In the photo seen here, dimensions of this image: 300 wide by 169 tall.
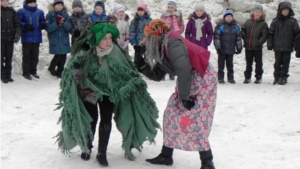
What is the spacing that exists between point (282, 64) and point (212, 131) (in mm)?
3833

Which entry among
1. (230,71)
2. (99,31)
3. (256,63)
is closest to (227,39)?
(230,71)

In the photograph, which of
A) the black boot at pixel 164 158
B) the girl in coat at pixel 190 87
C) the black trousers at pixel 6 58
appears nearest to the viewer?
the girl in coat at pixel 190 87

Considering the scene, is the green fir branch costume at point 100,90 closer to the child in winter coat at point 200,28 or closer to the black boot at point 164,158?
the black boot at point 164,158

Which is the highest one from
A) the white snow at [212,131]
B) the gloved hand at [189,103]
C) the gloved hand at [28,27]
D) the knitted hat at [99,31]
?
the knitted hat at [99,31]

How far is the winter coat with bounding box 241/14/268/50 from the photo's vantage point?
372 inches

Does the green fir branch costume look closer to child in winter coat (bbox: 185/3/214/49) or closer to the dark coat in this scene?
child in winter coat (bbox: 185/3/214/49)

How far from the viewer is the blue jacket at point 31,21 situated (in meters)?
9.06

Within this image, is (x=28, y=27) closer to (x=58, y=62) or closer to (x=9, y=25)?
(x=9, y=25)

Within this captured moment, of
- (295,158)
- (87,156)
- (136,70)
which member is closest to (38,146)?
(87,156)

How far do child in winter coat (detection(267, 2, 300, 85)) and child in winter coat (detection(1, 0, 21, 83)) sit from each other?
5.17 m

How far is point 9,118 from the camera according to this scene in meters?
6.50

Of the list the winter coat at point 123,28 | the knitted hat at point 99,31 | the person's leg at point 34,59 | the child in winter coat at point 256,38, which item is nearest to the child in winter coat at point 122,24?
the winter coat at point 123,28

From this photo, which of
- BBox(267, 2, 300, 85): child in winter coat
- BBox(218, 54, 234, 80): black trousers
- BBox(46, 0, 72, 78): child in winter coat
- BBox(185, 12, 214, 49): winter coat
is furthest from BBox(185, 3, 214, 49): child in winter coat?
BBox(46, 0, 72, 78): child in winter coat

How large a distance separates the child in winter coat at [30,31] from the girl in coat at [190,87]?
5.07 meters
